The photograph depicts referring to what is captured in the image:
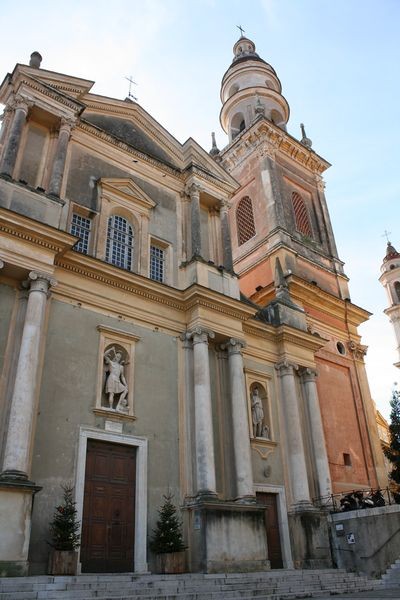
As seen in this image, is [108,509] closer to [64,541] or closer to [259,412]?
[64,541]

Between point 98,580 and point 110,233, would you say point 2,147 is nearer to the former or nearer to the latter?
point 110,233

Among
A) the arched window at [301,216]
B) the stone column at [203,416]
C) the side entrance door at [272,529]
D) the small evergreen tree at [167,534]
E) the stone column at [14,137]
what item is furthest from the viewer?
the arched window at [301,216]

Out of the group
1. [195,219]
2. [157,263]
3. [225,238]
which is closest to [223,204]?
[225,238]

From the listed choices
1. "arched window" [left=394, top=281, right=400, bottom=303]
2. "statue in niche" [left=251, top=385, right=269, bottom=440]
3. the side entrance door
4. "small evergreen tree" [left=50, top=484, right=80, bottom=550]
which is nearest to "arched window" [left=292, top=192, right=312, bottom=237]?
"statue in niche" [left=251, top=385, right=269, bottom=440]

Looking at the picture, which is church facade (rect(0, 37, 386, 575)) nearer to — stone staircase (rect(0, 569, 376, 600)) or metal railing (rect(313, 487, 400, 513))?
metal railing (rect(313, 487, 400, 513))

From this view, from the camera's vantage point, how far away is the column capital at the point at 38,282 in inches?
504

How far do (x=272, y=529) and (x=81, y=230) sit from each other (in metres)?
10.8

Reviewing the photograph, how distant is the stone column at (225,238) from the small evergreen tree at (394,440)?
13.5 m

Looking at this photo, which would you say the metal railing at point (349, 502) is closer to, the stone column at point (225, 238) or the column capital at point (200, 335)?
the column capital at point (200, 335)

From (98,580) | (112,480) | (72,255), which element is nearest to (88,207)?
(72,255)

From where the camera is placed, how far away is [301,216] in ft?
94.0

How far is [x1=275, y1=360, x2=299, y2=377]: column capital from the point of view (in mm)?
18516

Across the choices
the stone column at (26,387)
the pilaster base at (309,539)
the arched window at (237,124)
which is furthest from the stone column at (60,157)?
the arched window at (237,124)

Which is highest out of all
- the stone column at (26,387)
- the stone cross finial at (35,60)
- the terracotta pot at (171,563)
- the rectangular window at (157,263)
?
the stone cross finial at (35,60)
